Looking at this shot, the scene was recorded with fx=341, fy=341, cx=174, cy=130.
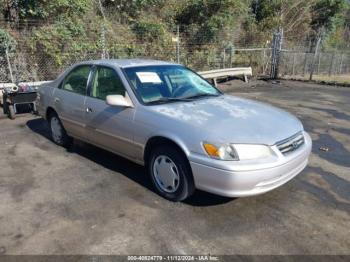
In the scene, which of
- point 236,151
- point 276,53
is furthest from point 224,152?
point 276,53

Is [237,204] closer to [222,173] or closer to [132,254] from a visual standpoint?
[222,173]

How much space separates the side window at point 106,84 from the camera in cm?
445

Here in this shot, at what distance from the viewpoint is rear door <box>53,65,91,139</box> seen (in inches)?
197

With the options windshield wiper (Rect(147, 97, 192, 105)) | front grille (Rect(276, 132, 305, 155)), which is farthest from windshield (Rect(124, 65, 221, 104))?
front grille (Rect(276, 132, 305, 155))

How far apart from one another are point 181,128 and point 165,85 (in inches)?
41.7

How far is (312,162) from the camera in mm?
5168

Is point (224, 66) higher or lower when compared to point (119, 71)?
lower

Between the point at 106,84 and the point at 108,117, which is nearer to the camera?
the point at 108,117

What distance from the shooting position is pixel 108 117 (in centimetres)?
447

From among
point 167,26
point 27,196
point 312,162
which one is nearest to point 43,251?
point 27,196

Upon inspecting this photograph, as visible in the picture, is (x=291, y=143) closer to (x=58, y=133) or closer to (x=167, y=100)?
(x=167, y=100)

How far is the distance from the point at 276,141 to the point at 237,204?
0.87 m

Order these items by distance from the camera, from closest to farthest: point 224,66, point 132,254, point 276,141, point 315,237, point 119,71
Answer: point 132,254 < point 315,237 < point 276,141 < point 119,71 < point 224,66

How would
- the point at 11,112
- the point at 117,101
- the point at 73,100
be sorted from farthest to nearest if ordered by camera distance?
the point at 11,112 → the point at 73,100 → the point at 117,101
